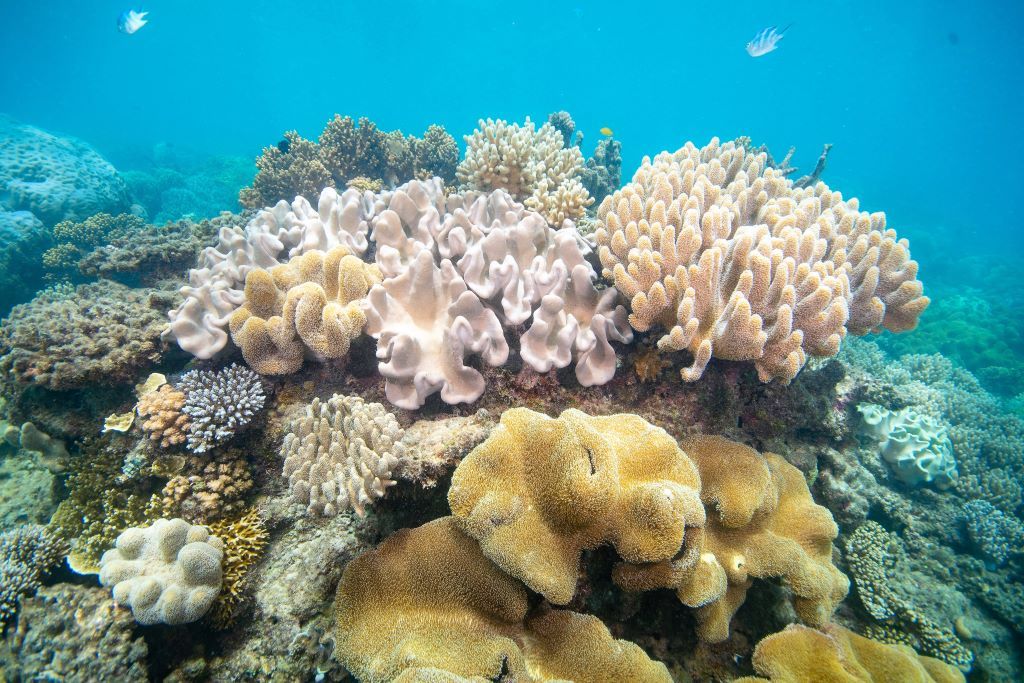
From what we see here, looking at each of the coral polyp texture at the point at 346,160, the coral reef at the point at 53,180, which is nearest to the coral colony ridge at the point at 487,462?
the coral polyp texture at the point at 346,160

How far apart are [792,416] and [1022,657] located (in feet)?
13.7

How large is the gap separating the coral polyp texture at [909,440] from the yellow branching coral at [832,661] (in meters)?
3.16

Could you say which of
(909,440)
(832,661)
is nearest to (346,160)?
(832,661)

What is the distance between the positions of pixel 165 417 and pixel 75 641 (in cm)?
132

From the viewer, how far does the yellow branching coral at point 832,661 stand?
224 centimetres

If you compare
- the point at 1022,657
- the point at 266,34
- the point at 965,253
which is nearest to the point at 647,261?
the point at 1022,657

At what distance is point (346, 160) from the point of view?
754 centimetres

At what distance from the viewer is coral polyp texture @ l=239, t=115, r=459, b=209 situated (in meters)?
7.38

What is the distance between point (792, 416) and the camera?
340cm

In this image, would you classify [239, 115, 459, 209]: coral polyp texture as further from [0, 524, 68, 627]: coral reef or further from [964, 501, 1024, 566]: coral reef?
[964, 501, 1024, 566]: coral reef

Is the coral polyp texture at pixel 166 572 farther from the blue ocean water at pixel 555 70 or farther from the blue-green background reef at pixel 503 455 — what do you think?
the blue ocean water at pixel 555 70

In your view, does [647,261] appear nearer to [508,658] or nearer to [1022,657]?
[508,658]

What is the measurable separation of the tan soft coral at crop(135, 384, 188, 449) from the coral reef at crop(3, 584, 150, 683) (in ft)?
3.17

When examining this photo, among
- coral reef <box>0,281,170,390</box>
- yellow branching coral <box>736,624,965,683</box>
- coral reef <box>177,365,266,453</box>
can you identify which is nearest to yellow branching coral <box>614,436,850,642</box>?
yellow branching coral <box>736,624,965,683</box>
